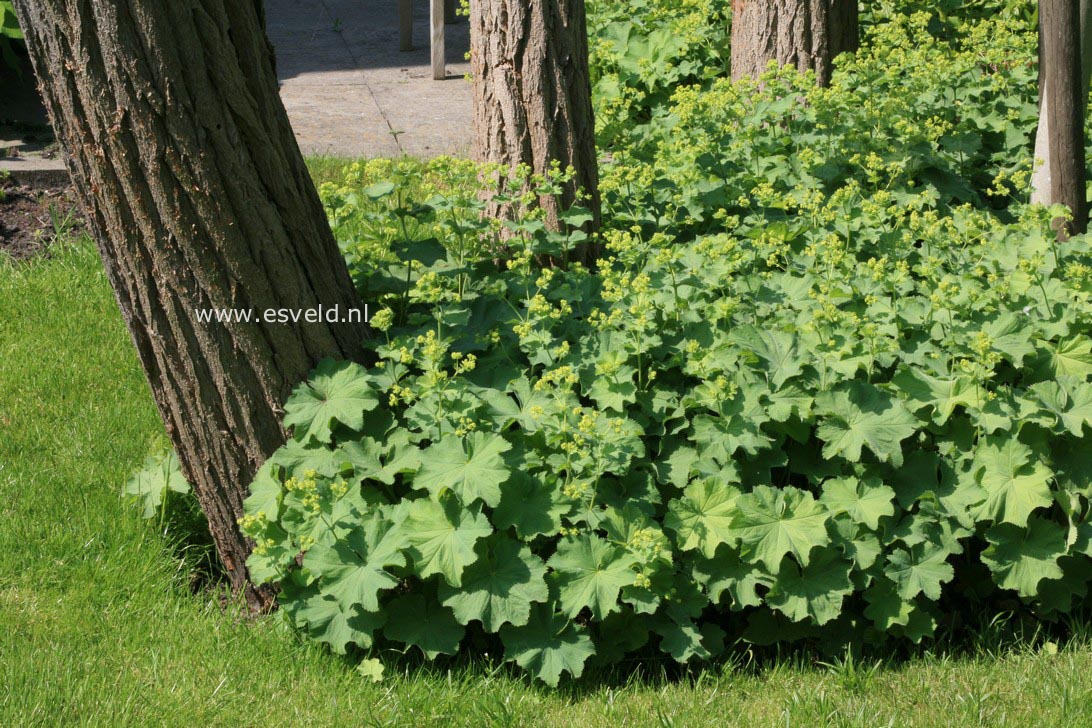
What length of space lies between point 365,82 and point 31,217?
338cm

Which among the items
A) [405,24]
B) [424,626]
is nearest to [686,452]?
[424,626]

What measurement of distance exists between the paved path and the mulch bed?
1586 mm

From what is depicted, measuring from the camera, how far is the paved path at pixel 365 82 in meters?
7.18

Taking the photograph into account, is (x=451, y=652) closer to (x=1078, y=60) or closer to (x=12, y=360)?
(x=12, y=360)

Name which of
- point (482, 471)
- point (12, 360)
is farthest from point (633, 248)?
point (12, 360)

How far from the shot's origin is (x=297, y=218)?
322cm

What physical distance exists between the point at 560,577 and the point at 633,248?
1.27 m

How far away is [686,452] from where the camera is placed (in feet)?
10.9

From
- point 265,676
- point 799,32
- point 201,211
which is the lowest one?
point 265,676

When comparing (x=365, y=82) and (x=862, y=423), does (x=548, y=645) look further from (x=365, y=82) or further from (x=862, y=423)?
(x=365, y=82)

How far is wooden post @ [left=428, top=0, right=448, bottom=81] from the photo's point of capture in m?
8.01

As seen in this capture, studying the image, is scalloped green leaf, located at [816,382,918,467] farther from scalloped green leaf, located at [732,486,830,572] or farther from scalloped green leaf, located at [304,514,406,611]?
scalloped green leaf, located at [304,514,406,611]

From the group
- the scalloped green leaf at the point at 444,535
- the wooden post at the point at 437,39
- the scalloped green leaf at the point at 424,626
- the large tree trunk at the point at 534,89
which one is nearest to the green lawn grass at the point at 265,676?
the scalloped green leaf at the point at 424,626

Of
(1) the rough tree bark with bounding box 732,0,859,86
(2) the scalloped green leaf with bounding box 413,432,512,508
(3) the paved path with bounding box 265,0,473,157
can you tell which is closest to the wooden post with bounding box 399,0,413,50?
(3) the paved path with bounding box 265,0,473,157
